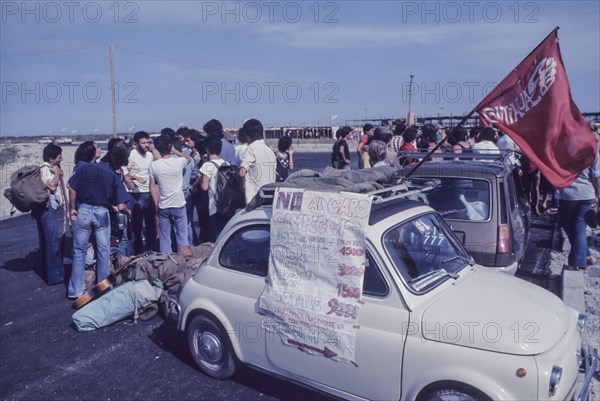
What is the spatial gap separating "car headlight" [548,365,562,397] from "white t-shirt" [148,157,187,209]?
17.4 ft

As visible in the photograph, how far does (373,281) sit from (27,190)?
5.35 metres

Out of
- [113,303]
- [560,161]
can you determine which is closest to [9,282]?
[113,303]

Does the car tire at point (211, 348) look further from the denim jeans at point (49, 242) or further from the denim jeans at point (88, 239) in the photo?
the denim jeans at point (49, 242)

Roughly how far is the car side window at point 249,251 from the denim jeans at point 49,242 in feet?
12.7

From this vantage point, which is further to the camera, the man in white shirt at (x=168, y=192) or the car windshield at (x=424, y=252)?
the man in white shirt at (x=168, y=192)

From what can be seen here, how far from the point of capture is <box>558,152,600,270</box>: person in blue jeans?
6332mm

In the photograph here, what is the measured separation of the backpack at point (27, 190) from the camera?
21.6 ft

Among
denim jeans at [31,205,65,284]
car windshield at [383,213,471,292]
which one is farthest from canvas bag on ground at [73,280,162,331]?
car windshield at [383,213,471,292]

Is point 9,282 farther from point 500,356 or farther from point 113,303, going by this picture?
point 500,356

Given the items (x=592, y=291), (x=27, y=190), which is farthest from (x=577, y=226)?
(x=27, y=190)

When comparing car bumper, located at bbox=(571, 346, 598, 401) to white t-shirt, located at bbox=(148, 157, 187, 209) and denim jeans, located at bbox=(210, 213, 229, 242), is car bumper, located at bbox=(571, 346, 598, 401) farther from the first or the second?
white t-shirt, located at bbox=(148, 157, 187, 209)

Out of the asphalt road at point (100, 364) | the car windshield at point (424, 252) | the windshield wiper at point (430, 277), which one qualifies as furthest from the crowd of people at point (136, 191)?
the windshield wiper at point (430, 277)

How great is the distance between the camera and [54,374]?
4.68 meters

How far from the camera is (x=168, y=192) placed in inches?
268
